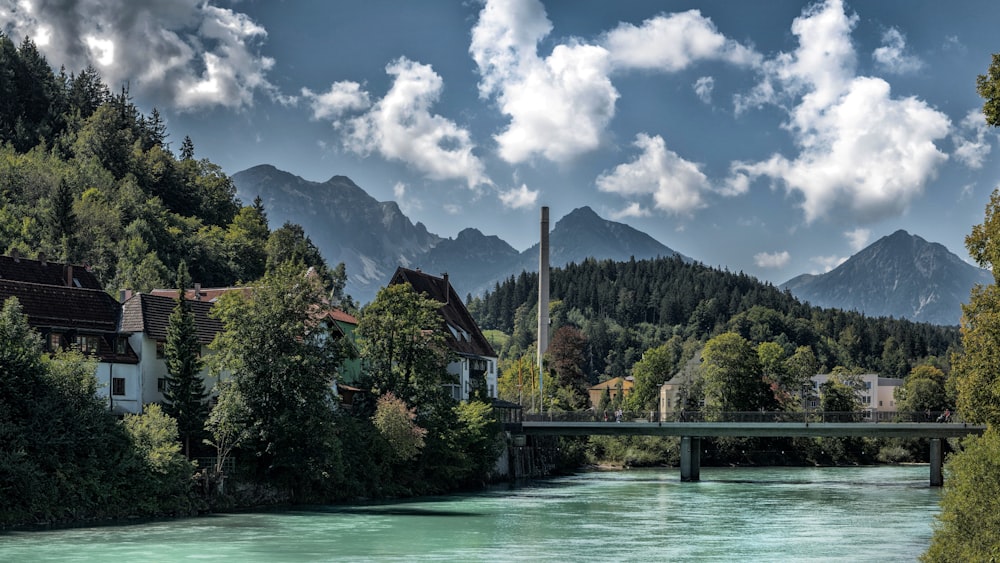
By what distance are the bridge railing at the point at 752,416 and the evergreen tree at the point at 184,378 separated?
39200 millimetres

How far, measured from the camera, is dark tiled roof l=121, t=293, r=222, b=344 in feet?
218

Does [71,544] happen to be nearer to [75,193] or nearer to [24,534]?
[24,534]

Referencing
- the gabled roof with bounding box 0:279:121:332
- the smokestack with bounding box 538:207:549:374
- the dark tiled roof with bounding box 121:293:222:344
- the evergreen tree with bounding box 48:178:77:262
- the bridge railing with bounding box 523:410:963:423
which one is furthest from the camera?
the smokestack with bounding box 538:207:549:374

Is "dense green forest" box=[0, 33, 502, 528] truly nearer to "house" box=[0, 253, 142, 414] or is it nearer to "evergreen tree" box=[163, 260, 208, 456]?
"evergreen tree" box=[163, 260, 208, 456]

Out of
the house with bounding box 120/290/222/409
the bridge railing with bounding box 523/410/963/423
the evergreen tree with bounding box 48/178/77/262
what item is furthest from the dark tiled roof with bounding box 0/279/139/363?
the evergreen tree with bounding box 48/178/77/262

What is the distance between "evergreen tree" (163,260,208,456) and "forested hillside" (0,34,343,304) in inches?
1421

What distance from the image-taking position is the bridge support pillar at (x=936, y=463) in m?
87.3

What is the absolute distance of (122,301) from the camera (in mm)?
73375

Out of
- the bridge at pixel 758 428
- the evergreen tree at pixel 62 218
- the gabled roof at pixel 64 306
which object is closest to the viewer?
the gabled roof at pixel 64 306

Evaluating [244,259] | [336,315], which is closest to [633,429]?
[336,315]

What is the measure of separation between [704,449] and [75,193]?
236 feet

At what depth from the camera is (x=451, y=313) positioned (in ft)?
351

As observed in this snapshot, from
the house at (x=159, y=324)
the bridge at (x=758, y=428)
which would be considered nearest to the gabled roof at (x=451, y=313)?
the bridge at (x=758, y=428)

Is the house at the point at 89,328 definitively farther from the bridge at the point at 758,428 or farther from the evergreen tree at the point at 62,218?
the evergreen tree at the point at 62,218
